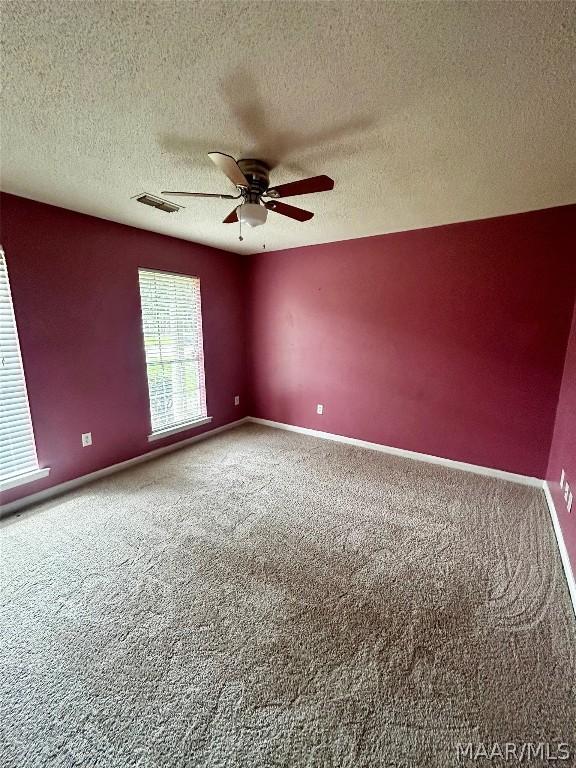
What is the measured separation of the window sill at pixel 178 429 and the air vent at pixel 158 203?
2.21 metres

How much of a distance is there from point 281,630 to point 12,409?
2.50 meters

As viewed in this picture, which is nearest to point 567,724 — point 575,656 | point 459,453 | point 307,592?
point 575,656

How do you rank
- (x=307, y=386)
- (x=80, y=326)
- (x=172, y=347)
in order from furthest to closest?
(x=307, y=386)
(x=172, y=347)
(x=80, y=326)

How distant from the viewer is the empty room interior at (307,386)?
111 cm

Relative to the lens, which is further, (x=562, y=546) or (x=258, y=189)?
(x=562, y=546)

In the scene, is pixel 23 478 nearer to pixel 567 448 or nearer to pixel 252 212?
pixel 252 212

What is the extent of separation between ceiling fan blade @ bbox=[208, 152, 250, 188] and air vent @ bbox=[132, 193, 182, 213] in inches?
39.8

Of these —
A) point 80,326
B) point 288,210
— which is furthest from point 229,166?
point 80,326

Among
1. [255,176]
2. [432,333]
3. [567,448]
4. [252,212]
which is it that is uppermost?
[255,176]

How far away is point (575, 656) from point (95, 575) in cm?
243

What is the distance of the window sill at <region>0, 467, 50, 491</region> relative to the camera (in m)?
2.41

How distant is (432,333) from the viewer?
10.5 feet

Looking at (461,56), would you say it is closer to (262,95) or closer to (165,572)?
(262,95)

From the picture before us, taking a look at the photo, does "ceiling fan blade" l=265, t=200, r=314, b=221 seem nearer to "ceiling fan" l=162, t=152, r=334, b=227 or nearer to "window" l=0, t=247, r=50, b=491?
"ceiling fan" l=162, t=152, r=334, b=227
